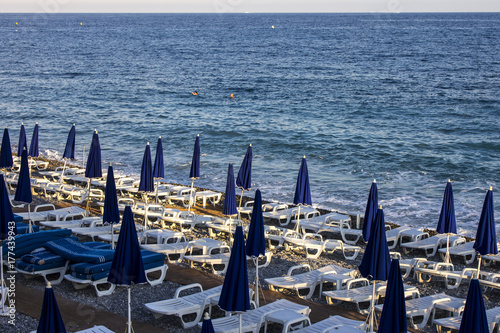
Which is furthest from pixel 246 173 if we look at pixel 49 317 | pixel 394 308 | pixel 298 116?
pixel 298 116

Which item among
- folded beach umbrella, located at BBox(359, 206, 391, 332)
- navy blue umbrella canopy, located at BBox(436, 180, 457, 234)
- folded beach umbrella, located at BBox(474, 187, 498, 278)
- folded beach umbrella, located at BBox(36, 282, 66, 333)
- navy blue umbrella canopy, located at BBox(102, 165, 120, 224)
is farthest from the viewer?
navy blue umbrella canopy, located at BBox(436, 180, 457, 234)

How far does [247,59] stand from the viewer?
68500 millimetres

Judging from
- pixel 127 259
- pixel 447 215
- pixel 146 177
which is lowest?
pixel 447 215

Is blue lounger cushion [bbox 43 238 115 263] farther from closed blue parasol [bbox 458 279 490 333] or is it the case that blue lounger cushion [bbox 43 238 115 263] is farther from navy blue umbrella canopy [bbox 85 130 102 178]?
closed blue parasol [bbox 458 279 490 333]

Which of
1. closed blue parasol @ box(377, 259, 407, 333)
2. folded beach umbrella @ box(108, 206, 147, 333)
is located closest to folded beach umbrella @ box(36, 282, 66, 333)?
folded beach umbrella @ box(108, 206, 147, 333)

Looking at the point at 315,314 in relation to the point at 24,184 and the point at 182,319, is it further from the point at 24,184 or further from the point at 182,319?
the point at 24,184

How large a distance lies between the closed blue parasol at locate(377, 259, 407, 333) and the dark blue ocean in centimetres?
998

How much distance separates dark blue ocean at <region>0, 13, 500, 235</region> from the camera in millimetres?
21203

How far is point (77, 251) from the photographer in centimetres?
910

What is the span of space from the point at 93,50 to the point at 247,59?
23.8 meters

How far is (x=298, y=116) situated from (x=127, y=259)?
28.9 metres

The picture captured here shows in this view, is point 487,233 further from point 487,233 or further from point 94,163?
point 94,163

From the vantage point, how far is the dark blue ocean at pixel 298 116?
21.2 m

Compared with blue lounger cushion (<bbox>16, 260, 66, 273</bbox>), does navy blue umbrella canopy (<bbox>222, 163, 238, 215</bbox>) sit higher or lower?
higher
